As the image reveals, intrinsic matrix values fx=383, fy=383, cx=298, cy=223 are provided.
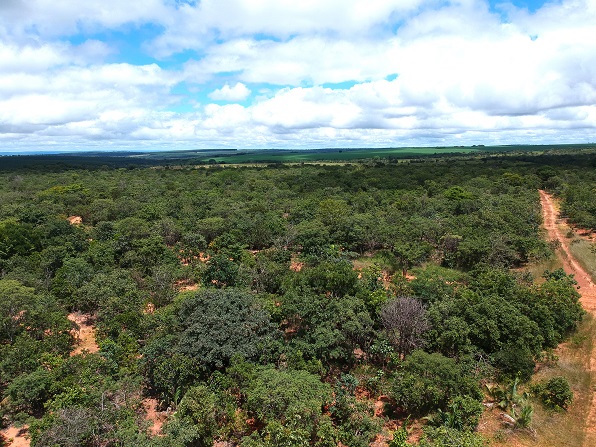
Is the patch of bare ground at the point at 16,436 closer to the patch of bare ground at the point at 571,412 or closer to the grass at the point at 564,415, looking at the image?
the patch of bare ground at the point at 571,412

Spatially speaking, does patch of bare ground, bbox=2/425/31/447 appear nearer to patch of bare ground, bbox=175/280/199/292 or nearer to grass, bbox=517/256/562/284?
patch of bare ground, bbox=175/280/199/292

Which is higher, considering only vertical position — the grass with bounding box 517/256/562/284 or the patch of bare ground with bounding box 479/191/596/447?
the grass with bounding box 517/256/562/284

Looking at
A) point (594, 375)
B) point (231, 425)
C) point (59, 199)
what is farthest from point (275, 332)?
point (59, 199)

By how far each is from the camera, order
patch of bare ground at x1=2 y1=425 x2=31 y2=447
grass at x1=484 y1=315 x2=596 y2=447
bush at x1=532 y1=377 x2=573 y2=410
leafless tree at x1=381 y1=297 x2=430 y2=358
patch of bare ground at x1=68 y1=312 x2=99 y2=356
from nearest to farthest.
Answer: patch of bare ground at x1=2 y1=425 x2=31 y2=447 < grass at x1=484 y1=315 x2=596 y2=447 < bush at x1=532 y1=377 x2=573 y2=410 < leafless tree at x1=381 y1=297 x2=430 y2=358 < patch of bare ground at x1=68 y1=312 x2=99 y2=356

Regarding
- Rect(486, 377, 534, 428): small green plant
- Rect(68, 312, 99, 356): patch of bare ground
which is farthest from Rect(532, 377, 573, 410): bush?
Rect(68, 312, 99, 356): patch of bare ground

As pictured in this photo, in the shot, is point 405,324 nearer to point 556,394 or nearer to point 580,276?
point 556,394
